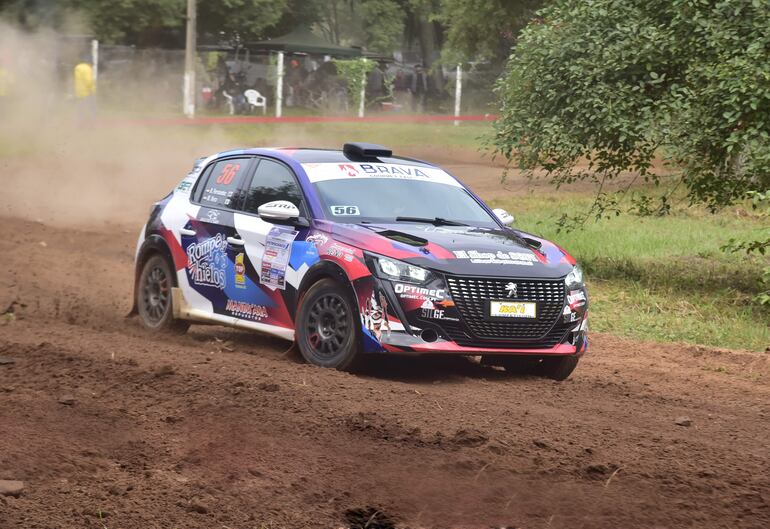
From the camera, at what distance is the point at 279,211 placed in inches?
369

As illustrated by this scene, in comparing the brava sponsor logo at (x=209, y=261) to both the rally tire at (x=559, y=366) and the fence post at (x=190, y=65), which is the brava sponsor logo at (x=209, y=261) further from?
the fence post at (x=190, y=65)

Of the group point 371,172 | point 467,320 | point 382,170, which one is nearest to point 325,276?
point 467,320

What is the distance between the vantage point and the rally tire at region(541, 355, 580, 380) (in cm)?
928

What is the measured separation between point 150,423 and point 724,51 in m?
9.12

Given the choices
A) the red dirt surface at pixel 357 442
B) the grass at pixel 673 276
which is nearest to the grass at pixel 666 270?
the grass at pixel 673 276

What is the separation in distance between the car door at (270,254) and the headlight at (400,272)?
0.70 metres

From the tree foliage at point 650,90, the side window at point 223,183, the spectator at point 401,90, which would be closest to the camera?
the side window at point 223,183

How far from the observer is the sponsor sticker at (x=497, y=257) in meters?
8.73

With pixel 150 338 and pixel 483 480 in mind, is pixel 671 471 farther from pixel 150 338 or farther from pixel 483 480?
pixel 150 338

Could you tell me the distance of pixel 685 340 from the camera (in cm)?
1273

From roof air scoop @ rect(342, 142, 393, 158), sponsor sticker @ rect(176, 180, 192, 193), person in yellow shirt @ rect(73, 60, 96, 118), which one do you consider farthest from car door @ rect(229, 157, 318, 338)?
person in yellow shirt @ rect(73, 60, 96, 118)

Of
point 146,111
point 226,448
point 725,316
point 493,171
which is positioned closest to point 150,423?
point 226,448

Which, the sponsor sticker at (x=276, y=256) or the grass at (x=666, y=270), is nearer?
the sponsor sticker at (x=276, y=256)

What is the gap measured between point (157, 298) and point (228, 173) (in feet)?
4.52
